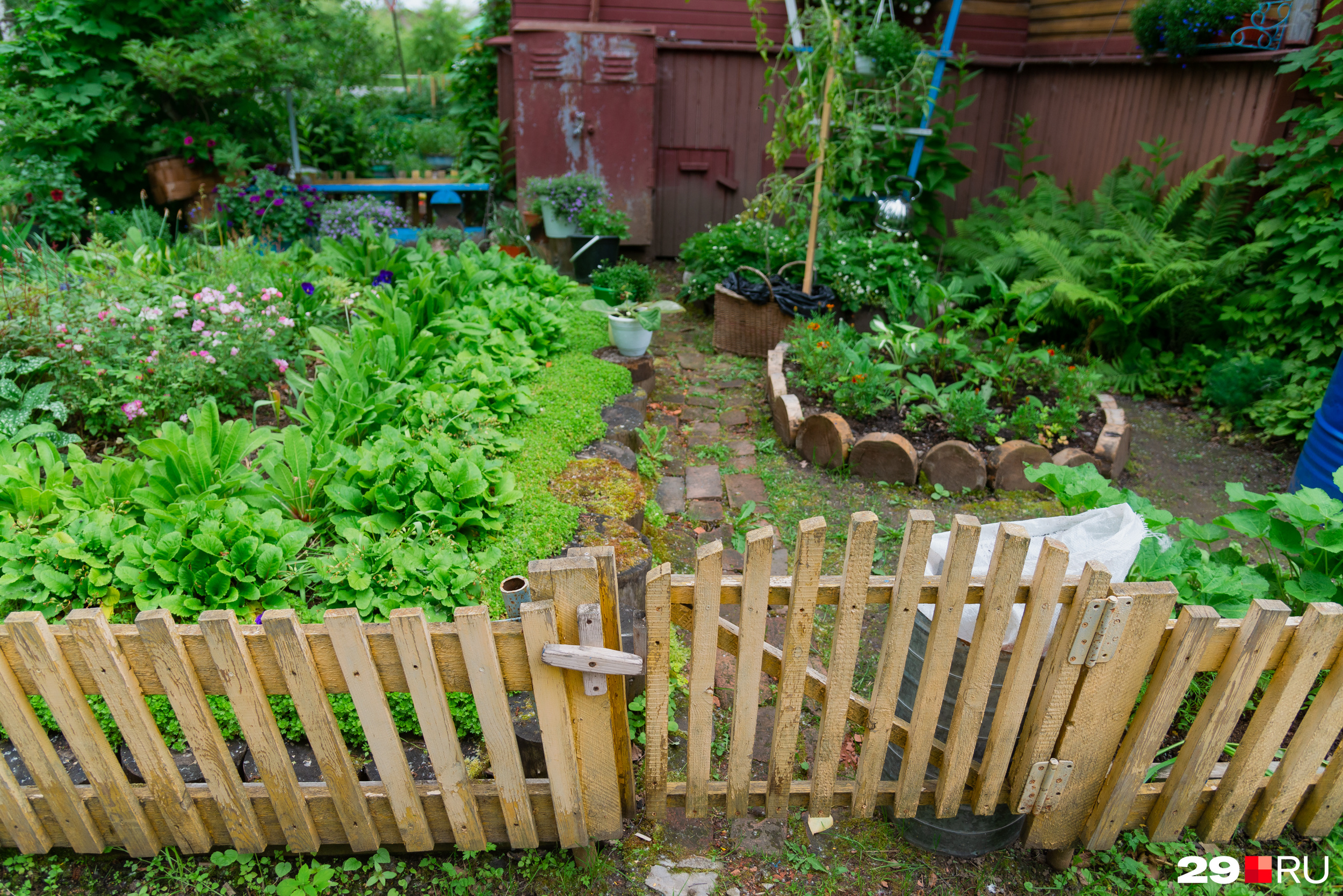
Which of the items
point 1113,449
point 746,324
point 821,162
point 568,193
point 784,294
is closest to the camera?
point 1113,449

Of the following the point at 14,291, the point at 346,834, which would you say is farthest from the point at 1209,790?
the point at 14,291

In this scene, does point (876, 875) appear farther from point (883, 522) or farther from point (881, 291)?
point (881, 291)

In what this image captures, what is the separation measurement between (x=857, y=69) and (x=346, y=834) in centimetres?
723

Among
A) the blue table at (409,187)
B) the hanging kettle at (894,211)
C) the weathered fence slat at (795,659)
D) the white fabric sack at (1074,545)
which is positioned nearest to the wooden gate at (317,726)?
the weathered fence slat at (795,659)

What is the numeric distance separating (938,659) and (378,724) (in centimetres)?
131

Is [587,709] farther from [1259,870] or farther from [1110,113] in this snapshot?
[1110,113]

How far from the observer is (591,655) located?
1.70 metres

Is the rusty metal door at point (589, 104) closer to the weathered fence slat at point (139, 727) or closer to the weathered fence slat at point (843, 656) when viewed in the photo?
the weathered fence slat at point (843, 656)

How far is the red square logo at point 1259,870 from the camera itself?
209 centimetres

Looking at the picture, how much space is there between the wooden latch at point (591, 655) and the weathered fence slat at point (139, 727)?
2.96 ft

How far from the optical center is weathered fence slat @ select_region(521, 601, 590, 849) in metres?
1.69

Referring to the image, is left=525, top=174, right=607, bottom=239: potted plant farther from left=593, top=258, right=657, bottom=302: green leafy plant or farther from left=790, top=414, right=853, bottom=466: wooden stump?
left=790, top=414, right=853, bottom=466: wooden stump

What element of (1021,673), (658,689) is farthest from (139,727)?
(1021,673)

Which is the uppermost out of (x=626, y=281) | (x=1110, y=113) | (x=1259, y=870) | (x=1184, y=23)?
(x=1184, y=23)
